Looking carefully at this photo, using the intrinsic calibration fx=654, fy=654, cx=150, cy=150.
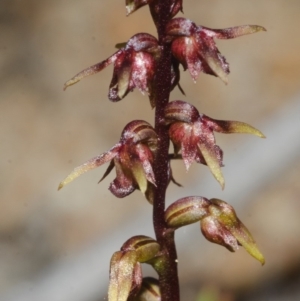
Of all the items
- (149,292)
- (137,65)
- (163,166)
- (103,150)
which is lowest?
(149,292)

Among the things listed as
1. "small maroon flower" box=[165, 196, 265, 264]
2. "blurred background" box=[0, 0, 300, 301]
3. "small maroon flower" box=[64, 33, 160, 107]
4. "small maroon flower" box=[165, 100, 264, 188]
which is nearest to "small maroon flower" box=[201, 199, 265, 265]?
"small maroon flower" box=[165, 196, 265, 264]

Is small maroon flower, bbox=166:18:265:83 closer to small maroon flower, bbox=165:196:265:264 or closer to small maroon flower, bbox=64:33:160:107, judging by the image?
small maroon flower, bbox=64:33:160:107

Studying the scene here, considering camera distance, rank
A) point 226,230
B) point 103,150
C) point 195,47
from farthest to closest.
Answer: point 103,150
point 226,230
point 195,47

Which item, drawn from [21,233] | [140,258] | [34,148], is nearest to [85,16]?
[34,148]

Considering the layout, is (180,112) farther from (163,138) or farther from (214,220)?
(214,220)

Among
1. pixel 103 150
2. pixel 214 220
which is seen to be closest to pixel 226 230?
pixel 214 220
